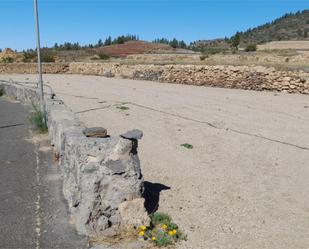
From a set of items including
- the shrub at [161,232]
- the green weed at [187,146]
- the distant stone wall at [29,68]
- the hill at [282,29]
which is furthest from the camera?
the hill at [282,29]

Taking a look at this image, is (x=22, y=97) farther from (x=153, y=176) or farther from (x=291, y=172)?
(x=291, y=172)

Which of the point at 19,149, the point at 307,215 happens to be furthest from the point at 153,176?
the point at 19,149

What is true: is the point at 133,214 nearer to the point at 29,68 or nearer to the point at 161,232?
the point at 161,232

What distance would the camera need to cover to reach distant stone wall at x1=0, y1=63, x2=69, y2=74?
1636 inches

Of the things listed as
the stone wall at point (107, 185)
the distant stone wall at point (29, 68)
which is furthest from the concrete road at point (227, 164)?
the distant stone wall at point (29, 68)

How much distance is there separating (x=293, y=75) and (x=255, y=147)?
11.0 meters

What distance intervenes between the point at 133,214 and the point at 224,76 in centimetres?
1861

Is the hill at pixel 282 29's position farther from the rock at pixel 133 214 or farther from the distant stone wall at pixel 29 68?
the rock at pixel 133 214

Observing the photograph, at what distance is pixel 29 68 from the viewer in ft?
139

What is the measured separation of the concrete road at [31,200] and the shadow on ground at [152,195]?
3.57 ft

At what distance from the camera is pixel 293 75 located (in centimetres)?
1897

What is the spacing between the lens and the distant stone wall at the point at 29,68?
41562 mm

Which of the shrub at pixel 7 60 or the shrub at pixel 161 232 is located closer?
the shrub at pixel 161 232

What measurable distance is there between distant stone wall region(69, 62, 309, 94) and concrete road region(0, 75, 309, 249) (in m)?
2.68
